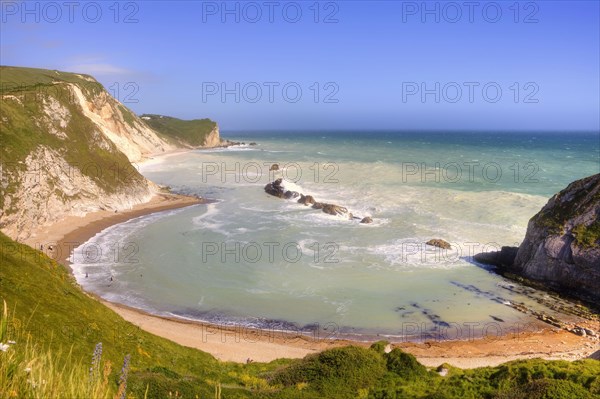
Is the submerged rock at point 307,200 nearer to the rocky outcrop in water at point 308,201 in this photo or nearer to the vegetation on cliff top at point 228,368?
the rocky outcrop in water at point 308,201

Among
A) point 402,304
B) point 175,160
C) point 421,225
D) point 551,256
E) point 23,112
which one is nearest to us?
point 402,304

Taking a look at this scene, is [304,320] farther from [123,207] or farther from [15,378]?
[123,207]

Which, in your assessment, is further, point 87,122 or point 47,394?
point 87,122

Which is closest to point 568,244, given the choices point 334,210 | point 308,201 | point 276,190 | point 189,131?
point 334,210

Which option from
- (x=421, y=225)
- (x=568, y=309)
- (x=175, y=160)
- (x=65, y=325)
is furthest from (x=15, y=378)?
(x=175, y=160)

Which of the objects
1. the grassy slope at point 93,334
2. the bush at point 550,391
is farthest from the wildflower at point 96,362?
the bush at point 550,391

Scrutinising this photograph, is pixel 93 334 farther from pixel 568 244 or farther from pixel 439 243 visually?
pixel 439 243
